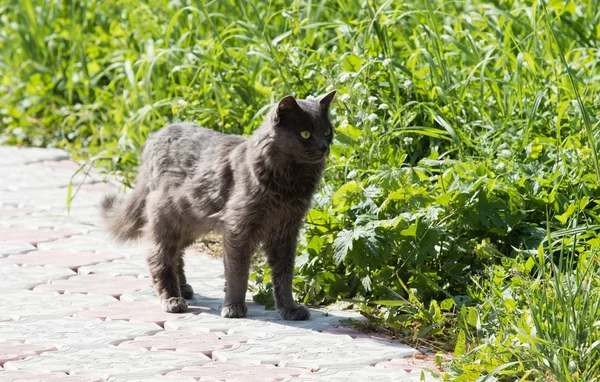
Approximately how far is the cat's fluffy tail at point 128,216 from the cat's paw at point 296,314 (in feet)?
2.92

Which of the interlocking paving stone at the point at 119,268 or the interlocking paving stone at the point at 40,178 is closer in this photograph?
the interlocking paving stone at the point at 119,268

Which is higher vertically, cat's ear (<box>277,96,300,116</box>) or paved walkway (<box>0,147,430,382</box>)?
cat's ear (<box>277,96,300,116</box>)

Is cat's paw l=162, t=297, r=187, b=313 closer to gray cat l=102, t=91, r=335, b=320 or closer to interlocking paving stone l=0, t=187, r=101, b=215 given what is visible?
gray cat l=102, t=91, r=335, b=320

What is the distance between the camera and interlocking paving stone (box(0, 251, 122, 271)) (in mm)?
4664

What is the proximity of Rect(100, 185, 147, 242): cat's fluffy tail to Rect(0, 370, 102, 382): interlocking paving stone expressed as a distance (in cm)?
137

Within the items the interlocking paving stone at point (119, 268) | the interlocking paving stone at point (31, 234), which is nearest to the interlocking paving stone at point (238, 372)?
the interlocking paving stone at point (119, 268)

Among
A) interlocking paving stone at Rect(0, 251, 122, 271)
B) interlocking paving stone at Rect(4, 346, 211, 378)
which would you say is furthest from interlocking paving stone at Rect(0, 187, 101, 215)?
interlocking paving stone at Rect(4, 346, 211, 378)

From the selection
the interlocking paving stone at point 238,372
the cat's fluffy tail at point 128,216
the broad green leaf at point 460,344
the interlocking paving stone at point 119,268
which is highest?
the cat's fluffy tail at point 128,216

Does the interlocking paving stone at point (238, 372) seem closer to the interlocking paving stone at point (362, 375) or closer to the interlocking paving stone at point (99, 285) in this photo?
the interlocking paving stone at point (362, 375)

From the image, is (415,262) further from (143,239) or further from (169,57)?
(169,57)

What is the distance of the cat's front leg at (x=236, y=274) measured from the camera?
396cm

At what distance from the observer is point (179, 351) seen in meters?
3.45

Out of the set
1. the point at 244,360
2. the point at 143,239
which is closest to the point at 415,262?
the point at 244,360

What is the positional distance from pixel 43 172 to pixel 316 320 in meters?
3.22
